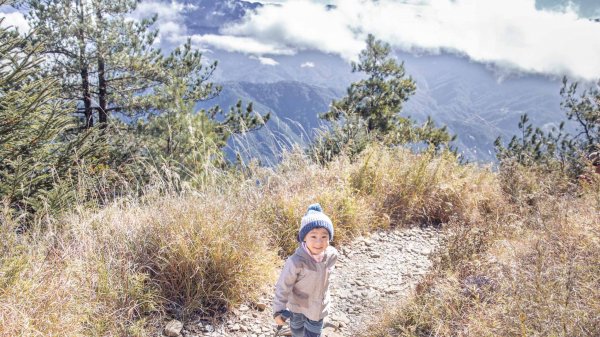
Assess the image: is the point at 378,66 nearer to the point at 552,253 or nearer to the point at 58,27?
the point at 58,27

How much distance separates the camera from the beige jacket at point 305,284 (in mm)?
2812

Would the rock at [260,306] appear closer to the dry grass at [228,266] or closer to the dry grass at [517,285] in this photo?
the dry grass at [228,266]

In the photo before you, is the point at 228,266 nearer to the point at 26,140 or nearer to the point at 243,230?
the point at 243,230

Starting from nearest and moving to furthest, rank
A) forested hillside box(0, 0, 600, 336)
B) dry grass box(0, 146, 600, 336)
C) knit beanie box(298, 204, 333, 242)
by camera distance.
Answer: dry grass box(0, 146, 600, 336) < forested hillside box(0, 0, 600, 336) < knit beanie box(298, 204, 333, 242)

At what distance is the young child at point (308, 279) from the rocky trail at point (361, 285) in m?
0.18

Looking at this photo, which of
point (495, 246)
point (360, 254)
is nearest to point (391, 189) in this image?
point (360, 254)

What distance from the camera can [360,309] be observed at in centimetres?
379

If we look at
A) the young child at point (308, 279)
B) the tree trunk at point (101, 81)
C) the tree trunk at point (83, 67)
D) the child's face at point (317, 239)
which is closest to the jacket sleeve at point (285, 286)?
the young child at point (308, 279)

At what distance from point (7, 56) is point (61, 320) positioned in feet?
11.6

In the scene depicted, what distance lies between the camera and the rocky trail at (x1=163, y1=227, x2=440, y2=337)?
10.8 feet

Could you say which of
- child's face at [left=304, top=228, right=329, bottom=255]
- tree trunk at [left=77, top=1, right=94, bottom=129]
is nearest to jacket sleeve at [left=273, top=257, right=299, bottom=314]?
child's face at [left=304, top=228, right=329, bottom=255]

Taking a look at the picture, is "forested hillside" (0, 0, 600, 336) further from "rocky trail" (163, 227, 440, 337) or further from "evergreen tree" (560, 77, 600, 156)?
"evergreen tree" (560, 77, 600, 156)

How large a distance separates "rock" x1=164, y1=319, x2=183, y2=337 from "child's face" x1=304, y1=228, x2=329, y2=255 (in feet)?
4.04

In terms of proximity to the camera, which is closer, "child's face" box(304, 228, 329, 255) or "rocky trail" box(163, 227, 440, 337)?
"child's face" box(304, 228, 329, 255)
